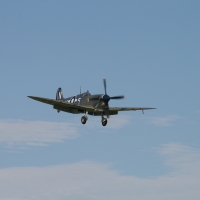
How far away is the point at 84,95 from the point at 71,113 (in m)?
2.42

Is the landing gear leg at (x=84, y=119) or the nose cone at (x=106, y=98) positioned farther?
the landing gear leg at (x=84, y=119)

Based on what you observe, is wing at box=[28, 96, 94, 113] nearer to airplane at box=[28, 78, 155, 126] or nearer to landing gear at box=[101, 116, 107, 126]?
airplane at box=[28, 78, 155, 126]

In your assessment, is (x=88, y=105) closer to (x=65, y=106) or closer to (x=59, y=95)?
(x=65, y=106)

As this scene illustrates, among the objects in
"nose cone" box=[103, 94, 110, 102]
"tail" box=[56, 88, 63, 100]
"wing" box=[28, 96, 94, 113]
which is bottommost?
"wing" box=[28, 96, 94, 113]

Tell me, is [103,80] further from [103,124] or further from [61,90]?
[61,90]

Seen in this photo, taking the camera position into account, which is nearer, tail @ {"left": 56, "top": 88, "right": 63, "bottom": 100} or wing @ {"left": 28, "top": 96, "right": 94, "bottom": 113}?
wing @ {"left": 28, "top": 96, "right": 94, "bottom": 113}

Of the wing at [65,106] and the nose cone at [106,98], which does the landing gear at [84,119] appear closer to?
the wing at [65,106]

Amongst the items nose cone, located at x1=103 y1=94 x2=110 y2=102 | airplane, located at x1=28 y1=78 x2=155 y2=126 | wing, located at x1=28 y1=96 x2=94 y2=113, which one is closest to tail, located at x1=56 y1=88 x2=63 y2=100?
airplane, located at x1=28 y1=78 x2=155 y2=126

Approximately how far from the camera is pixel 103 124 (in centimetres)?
6638

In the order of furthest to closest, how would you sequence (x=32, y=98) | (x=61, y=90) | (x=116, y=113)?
(x=61, y=90) < (x=116, y=113) < (x=32, y=98)

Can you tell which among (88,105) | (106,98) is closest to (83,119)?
(88,105)

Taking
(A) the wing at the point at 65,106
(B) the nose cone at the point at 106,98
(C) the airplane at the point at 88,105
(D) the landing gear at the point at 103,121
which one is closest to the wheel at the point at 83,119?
(C) the airplane at the point at 88,105

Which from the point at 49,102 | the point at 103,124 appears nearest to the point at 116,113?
the point at 103,124

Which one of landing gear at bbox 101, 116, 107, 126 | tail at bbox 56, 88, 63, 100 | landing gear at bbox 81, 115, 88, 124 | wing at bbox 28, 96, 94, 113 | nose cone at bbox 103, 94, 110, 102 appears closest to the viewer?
wing at bbox 28, 96, 94, 113
